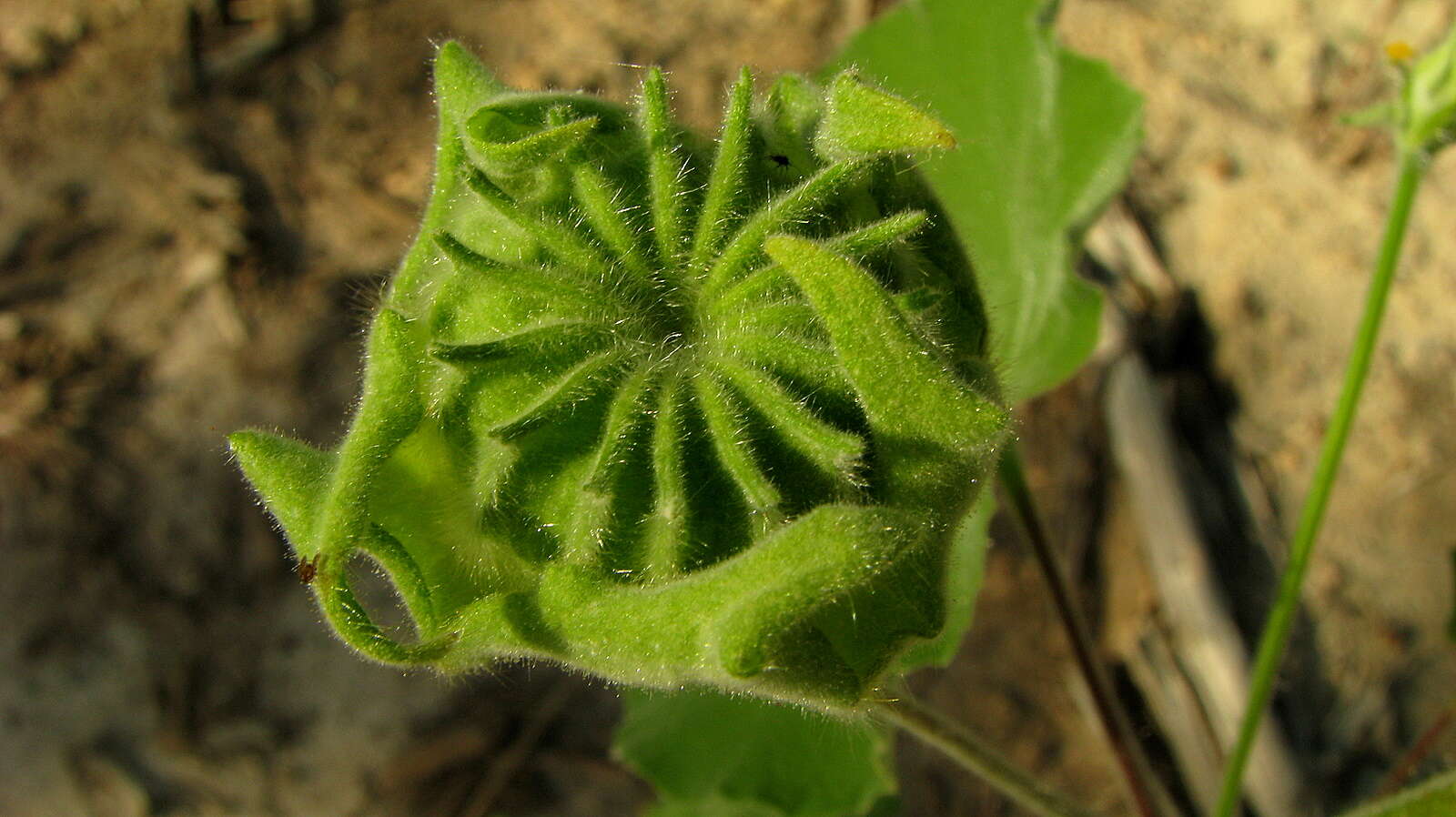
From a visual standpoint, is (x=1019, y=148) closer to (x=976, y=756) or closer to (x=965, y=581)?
(x=965, y=581)

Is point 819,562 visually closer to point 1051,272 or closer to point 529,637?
point 529,637

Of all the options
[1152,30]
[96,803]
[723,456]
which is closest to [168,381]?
[96,803]

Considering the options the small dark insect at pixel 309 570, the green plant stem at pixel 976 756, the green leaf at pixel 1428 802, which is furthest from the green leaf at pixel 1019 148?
the small dark insect at pixel 309 570

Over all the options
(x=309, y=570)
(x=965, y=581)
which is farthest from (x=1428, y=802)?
(x=309, y=570)

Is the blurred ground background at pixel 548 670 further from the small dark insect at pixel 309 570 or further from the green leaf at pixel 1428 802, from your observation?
the small dark insect at pixel 309 570

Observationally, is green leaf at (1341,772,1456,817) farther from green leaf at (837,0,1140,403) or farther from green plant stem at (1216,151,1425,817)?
green leaf at (837,0,1140,403)

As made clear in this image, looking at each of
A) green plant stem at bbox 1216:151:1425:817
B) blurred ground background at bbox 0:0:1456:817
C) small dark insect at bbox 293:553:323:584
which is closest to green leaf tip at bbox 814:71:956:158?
small dark insect at bbox 293:553:323:584
